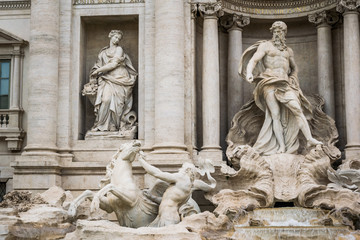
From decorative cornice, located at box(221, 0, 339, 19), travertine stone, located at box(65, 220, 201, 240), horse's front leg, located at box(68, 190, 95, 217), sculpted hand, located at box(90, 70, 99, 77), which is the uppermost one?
decorative cornice, located at box(221, 0, 339, 19)

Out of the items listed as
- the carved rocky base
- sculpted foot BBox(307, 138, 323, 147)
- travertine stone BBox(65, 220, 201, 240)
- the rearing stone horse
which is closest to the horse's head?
the rearing stone horse

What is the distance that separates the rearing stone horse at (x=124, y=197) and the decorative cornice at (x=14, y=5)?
24.1ft

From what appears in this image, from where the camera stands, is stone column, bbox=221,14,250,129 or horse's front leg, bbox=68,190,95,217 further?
stone column, bbox=221,14,250,129

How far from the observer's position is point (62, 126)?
19391mm

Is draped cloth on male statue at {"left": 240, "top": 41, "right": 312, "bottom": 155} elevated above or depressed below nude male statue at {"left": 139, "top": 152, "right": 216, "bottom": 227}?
above

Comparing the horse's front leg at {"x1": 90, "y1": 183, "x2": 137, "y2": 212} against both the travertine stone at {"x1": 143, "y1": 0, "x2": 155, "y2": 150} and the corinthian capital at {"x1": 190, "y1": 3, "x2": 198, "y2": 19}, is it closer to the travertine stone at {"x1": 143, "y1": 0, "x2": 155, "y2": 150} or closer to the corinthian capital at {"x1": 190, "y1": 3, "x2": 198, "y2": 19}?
the travertine stone at {"x1": 143, "y1": 0, "x2": 155, "y2": 150}

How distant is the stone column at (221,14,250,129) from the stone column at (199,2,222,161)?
4.27 ft

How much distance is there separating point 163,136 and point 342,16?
6.89 meters

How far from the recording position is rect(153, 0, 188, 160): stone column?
1844 centimetres

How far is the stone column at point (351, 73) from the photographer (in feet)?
62.2

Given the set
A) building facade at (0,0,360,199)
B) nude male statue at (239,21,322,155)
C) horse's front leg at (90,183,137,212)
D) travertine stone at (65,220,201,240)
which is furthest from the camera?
building facade at (0,0,360,199)

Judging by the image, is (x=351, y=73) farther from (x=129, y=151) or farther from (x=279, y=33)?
(x=129, y=151)

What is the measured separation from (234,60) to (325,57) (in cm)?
285

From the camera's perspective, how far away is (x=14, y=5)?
69.1 ft
